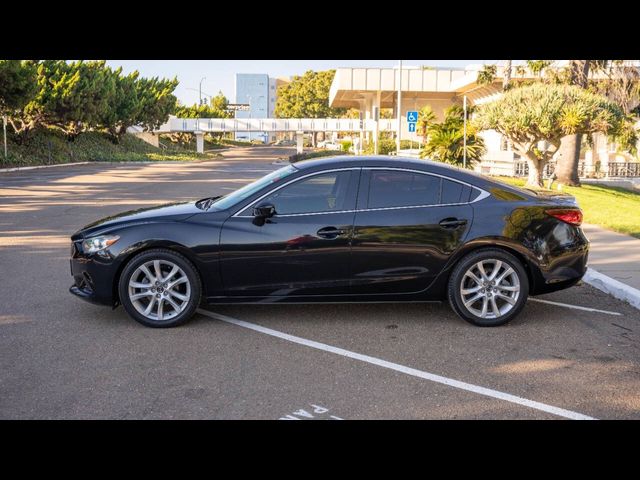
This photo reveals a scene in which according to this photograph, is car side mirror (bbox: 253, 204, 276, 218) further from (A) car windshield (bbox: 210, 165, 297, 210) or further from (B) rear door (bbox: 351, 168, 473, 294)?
(B) rear door (bbox: 351, 168, 473, 294)

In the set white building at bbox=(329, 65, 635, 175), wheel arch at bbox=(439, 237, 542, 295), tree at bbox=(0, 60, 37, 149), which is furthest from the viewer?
white building at bbox=(329, 65, 635, 175)

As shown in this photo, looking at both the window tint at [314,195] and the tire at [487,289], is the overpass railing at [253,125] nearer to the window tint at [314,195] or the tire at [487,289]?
the window tint at [314,195]

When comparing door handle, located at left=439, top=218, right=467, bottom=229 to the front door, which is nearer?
the front door

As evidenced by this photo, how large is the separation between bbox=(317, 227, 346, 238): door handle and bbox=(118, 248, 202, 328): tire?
1209 mm

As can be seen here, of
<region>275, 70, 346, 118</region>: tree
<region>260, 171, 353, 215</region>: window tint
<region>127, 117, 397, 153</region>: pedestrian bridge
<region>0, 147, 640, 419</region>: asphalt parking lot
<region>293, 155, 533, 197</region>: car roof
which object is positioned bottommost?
<region>0, 147, 640, 419</region>: asphalt parking lot

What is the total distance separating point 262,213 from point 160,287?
1159 millimetres

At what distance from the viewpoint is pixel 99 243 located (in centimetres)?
668

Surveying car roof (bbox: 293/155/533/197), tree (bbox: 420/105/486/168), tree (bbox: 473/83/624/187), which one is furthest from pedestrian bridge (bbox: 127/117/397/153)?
car roof (bbox: 293/155/533/197)

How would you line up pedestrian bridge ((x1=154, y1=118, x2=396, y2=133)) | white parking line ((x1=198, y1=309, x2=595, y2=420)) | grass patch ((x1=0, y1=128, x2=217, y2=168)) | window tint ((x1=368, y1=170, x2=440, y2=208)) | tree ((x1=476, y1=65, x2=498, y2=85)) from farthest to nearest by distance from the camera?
pedestrian bridge ((x1=154, y1=118, x2=396, y2=133)) → grass patch ((x1=0, y1=128, x2=217, y2=168)) → tree ((x1=476, y1=65, x2=498, y2=85)) → window tint ((x1=368, y1=170, x2=440, y2=208)) → white parking line ((x1=198, y1=309, x2=595, y2=420))

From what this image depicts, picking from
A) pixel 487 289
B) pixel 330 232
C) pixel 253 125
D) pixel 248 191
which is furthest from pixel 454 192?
pixel 253 125

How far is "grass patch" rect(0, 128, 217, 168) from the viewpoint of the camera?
4266 centimetres
